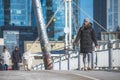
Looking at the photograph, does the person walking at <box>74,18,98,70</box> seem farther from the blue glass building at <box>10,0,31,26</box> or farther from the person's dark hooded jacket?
the blue glass building at <box>10,0,31,26</box>

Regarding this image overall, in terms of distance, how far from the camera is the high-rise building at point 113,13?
119 m

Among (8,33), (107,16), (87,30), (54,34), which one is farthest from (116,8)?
(87,30)

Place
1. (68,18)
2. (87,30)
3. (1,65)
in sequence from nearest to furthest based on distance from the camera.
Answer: (87,30) < (1,65) < (68,18)

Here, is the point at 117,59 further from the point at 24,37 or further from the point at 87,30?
the point at 24,37

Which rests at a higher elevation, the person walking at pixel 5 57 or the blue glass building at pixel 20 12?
the blue glass building at pixel 20 12

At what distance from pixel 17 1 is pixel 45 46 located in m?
115

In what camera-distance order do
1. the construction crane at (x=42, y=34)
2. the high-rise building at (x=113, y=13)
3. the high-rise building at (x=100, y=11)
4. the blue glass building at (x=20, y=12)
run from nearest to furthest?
the construction crane at (x=42, y=34), the high-rise building at (x=113, y=13), the high-rise building at (x=100, y=11), the blue glass building at (x=20, y=12)

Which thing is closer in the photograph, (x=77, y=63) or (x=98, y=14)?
Result: (x=77, y=63)

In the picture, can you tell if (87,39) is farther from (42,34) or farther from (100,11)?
(100,11)

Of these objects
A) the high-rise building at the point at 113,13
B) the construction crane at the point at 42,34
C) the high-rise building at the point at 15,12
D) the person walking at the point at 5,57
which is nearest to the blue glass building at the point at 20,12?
the high-rise building at the point at 15,12

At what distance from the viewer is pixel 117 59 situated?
71.7ft

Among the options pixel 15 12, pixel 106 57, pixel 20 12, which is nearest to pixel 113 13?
pixel 20 12

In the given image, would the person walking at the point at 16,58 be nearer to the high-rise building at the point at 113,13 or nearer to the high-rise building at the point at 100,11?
the high-rise building at the point at 113,13

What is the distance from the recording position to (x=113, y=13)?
125 metres
